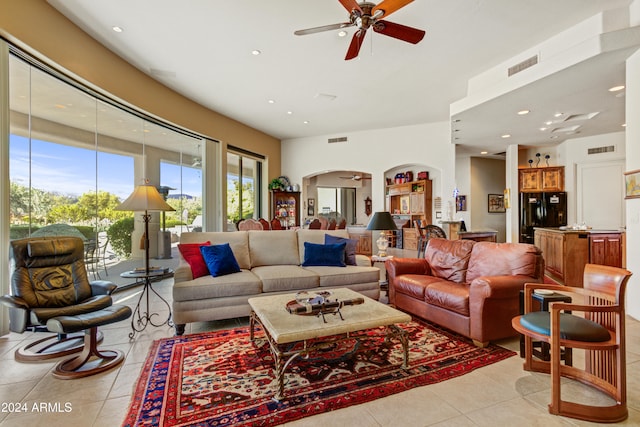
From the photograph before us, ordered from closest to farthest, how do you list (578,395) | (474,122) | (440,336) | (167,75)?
(578,395)
(440,336)
(167,75)
(474,122)

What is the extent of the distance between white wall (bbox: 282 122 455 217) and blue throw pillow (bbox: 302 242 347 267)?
452 cm

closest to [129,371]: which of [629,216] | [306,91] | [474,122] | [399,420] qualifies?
[399,420]

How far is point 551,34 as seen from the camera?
382 cm

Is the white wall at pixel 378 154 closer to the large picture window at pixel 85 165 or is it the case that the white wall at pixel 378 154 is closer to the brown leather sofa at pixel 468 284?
the large picture window at pixel 85 165

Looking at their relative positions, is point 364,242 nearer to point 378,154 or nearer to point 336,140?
point 378,154

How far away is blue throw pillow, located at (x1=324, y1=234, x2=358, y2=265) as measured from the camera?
432 centimetres

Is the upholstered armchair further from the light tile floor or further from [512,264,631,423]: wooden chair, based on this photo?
[512,264,631,423]: wooden chair

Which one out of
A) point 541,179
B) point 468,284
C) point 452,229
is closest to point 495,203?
point 541,179

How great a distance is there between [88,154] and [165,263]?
2497 mm

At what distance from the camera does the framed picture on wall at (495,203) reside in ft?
31.6

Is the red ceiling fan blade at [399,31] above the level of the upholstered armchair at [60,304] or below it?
above

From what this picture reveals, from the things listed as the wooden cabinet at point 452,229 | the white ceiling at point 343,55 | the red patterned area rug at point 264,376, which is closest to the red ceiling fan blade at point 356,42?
the white ceiling at point 343,55

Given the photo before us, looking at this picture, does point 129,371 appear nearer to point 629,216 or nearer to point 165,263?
point 165,263

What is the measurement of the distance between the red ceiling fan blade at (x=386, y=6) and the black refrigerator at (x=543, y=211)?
683 centimetres
